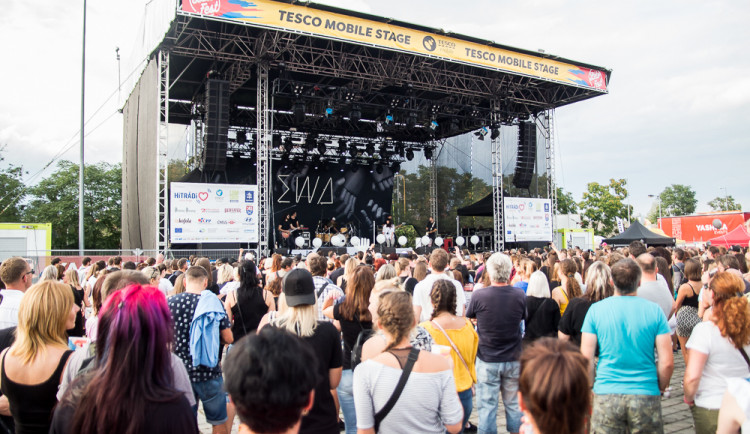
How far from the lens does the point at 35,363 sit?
83.6 inches

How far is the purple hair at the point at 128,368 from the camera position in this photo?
149cm

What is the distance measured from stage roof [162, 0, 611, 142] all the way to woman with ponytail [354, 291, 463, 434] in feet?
39.5

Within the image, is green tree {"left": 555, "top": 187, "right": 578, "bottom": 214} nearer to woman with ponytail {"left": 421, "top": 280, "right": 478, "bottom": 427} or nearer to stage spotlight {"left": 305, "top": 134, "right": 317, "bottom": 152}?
stage spotlight {"left": 305, "top": 134, "right": 317, "bottom": 152}

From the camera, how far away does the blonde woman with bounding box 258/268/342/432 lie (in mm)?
2715

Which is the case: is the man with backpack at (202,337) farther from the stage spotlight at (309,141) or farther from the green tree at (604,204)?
the green tree at (604,204)

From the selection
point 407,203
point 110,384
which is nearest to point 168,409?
point 110,384

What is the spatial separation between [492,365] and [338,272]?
312cm

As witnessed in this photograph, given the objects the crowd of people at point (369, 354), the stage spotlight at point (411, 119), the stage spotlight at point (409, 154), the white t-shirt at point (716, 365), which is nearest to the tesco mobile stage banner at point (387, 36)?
the stage spotlight at point (411, 119)

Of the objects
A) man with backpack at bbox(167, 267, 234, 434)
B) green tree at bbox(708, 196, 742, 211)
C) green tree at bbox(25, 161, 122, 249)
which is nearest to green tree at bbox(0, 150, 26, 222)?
green tree at bbox(25, 161, 122, 249)

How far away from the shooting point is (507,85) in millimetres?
18906

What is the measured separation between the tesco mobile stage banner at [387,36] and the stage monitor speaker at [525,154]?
2.58m

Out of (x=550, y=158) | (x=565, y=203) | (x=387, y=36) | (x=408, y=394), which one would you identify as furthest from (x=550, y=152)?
(x=565, y=203)

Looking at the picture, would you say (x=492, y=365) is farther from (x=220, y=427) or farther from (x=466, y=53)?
(x=466, y=53)

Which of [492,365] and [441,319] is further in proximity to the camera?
[492,365]
